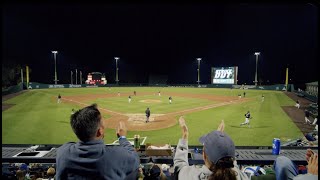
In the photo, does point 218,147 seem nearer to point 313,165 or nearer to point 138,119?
point 313,165

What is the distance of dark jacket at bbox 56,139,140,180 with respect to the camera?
2.55 meters

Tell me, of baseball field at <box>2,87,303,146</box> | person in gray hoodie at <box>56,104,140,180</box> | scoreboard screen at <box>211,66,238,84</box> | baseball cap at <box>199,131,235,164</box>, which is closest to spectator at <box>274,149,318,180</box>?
baseball cap at <box>199,131,235,164</box>

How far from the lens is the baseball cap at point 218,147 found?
226cm

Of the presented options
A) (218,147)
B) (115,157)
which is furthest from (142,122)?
(218,147)

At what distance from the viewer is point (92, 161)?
2.55 meters

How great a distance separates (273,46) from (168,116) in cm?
4774

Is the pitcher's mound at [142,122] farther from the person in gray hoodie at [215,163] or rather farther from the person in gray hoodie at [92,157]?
the person in gray hoodie at [215,163]

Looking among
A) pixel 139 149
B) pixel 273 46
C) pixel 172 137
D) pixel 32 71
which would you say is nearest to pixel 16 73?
pixel 32 71

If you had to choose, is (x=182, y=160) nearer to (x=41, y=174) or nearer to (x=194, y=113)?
(x=41, y=174)

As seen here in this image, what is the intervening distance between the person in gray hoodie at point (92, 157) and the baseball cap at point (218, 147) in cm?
85

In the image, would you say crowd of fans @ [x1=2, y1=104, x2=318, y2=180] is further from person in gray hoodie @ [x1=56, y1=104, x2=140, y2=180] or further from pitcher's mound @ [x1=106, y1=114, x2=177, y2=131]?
pitcher's mound @ [x1=106, y1=114, x2=177, y2=131]

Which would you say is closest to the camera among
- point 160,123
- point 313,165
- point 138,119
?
point 313,165

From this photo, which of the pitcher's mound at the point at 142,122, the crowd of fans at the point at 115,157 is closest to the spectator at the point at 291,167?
the crowd of fans at the point at 115,157

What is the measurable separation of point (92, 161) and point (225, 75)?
48181 mm
